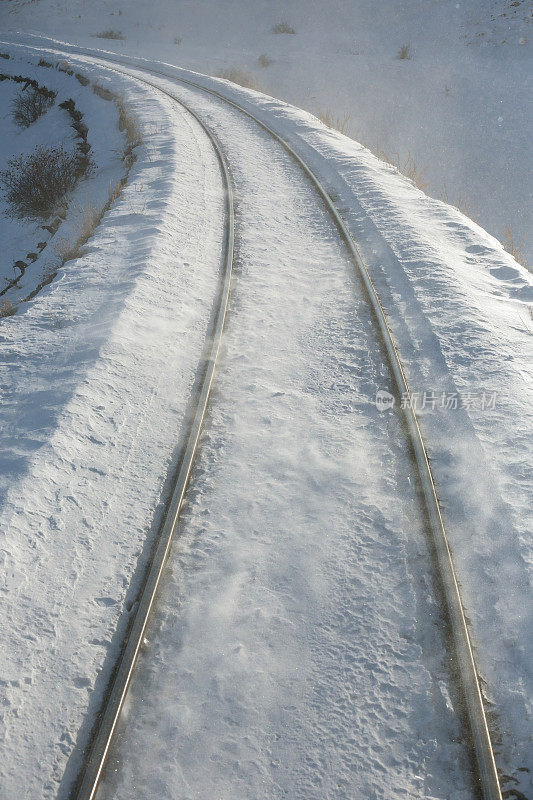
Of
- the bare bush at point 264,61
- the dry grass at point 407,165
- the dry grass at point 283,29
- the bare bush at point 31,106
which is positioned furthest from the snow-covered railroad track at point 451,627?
the dry grass at point 283,29

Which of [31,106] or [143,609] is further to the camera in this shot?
[31,106]

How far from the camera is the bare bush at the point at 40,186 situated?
12133 mm

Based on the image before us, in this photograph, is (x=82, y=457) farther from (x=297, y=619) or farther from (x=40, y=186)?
(x=40, y=186)

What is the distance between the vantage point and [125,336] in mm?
5375

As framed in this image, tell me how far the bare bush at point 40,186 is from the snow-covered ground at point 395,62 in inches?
366

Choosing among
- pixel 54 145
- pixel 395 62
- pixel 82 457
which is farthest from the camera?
pixel 395 62

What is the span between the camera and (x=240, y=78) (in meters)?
23.5

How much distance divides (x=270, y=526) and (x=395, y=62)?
1057 inches

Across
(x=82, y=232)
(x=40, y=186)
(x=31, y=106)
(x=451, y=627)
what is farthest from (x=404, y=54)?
(x=451, y=627)

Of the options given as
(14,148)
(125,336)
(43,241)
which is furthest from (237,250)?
(14,148)

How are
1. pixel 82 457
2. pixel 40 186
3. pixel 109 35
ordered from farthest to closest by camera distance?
pixel 109 35, pixel 40 186, pixel 82 457

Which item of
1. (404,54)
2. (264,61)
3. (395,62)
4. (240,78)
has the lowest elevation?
(240,78)

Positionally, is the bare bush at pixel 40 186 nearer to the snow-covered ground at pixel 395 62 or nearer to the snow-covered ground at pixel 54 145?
the snow-covered ground at pixel 54 145

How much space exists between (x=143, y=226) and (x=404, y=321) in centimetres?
458
